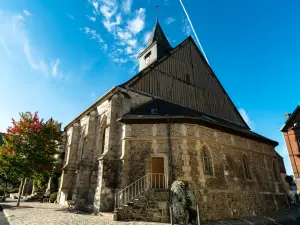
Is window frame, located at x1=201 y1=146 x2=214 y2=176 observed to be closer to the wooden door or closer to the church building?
the church building

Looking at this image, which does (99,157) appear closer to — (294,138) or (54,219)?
(54,219)

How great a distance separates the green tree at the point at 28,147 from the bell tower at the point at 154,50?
11.1 m

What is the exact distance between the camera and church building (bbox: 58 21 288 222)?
9305 mm

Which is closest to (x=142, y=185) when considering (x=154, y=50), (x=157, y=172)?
(x=157, y=172)

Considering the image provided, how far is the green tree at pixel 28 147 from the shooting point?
12.7m

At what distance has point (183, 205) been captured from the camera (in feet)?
23.5

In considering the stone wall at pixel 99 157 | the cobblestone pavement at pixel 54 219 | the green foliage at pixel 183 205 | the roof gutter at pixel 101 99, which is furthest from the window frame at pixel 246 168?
the roof gutter at pixel 101 99

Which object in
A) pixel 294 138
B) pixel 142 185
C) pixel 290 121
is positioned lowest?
pixel 142 185

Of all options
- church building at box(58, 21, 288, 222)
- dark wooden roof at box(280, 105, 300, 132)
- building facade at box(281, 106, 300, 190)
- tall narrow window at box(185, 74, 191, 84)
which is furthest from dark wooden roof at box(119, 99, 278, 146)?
dark wooden roof at box(280, 105, 300, 132)

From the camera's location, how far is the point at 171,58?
1559 centimetres

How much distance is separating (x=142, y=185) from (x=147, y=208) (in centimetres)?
159

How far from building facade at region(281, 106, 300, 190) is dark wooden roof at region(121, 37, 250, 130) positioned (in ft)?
21.4

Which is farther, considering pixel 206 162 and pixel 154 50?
pixel 154 50

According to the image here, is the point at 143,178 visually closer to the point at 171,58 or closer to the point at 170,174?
the point at 170,174
